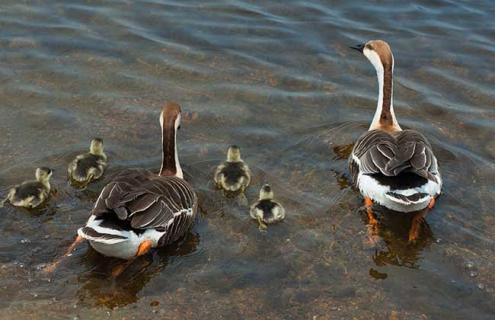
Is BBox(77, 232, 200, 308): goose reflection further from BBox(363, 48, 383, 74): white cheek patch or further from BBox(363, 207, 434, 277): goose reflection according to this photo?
BBox(363, 48, 383, 74): white cheek patch

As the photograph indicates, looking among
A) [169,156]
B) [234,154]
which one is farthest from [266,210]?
[169,156]

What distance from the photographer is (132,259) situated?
22.2ft

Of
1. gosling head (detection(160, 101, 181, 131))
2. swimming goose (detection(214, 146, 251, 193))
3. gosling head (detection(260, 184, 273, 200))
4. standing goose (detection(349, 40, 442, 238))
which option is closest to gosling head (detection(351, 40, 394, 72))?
standing goose (detection(349, 40, 442, 238))

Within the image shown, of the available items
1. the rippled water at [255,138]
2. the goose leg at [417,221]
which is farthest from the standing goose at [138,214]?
the goose leg at [417,221]

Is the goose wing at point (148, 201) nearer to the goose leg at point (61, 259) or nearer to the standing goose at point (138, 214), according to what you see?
the standing goose at point (138, 214)

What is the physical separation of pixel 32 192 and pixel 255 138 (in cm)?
311

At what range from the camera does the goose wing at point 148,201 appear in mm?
6410

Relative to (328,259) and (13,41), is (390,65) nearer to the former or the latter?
(328,259)

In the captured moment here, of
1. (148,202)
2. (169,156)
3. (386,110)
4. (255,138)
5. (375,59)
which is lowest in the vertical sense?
(255,138)

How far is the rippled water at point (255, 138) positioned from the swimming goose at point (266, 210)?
4.9 inches

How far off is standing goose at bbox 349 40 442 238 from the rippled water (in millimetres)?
291

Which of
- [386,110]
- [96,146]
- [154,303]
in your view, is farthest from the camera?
[386,110]

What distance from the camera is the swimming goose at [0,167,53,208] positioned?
24.4ft

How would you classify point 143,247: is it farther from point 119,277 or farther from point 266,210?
point 266,210
